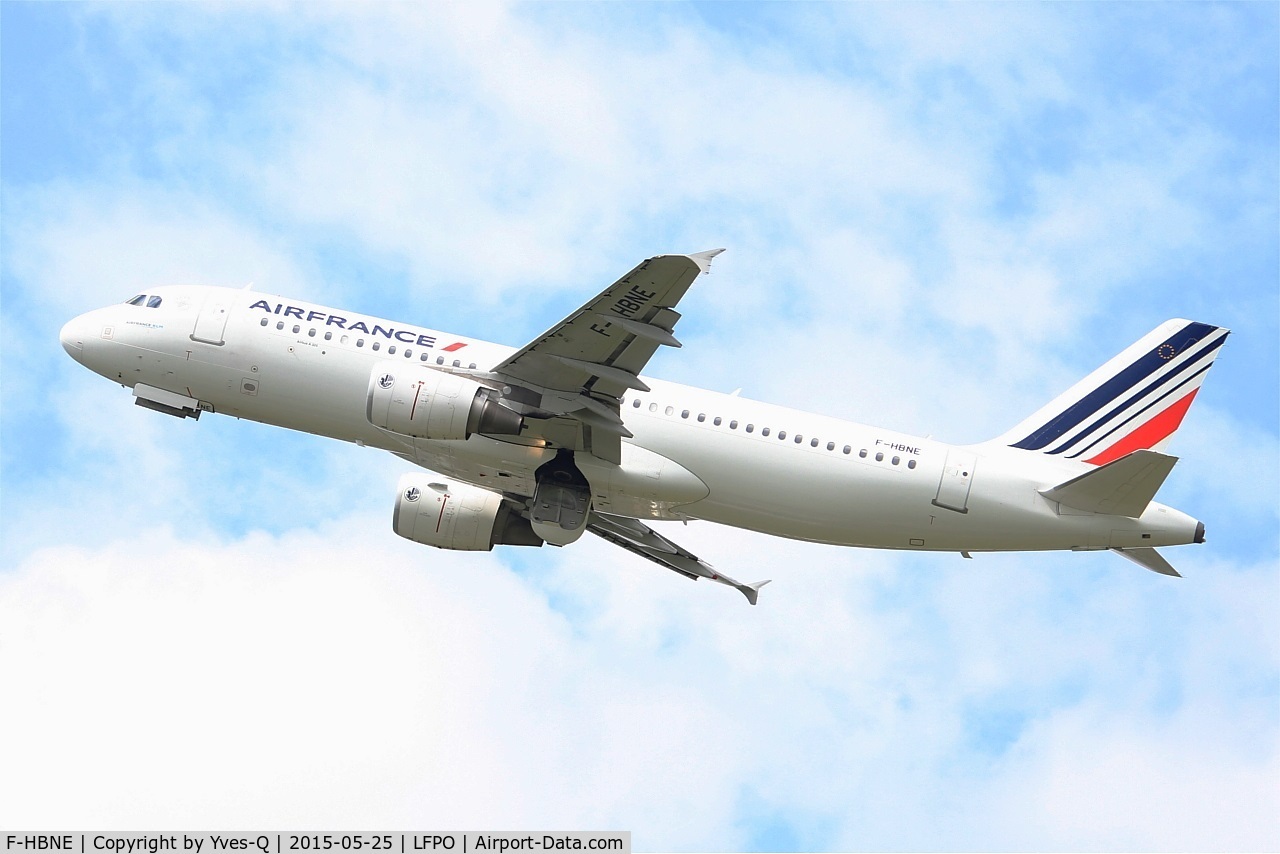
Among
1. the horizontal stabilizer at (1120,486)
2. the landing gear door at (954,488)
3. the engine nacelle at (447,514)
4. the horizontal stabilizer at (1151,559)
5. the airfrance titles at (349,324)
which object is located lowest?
the horizontal stabilizer at (1151,559)

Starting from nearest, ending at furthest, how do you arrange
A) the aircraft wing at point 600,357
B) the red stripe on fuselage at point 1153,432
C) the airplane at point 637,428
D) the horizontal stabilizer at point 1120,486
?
the aircraft wing at point 600,357 < the horizontal stabilizer at point 1120,486 < the airplane at point 637,428 < the red stripe on fuselage at point 1153,432

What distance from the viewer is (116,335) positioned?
39938 millimetres

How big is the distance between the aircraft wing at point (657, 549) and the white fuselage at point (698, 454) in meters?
4.39

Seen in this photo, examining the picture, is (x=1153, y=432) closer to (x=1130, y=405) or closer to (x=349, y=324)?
(x=1130, y=405)

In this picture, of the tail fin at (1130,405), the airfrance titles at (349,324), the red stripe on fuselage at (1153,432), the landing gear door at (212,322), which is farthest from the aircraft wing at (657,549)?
the landing gear door at (212,322)

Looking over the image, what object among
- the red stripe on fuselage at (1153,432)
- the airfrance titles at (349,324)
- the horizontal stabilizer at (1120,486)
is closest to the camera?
the horizontal stabilizer at (1120,486)

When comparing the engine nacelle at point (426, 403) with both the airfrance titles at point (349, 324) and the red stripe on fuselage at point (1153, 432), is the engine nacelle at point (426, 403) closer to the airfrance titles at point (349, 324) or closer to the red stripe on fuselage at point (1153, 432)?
the airfrance titles at point (349, 324)

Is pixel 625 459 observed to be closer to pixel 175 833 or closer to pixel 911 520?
pixel 911 520

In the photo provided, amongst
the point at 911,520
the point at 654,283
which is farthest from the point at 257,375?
the point at 911,520

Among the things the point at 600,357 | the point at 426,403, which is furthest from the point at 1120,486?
the point at 426,403

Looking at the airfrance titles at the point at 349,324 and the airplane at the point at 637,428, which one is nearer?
the airplane at the point at 637,428

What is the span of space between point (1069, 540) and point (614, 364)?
1213 centimetres

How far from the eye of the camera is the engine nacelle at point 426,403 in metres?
35.5

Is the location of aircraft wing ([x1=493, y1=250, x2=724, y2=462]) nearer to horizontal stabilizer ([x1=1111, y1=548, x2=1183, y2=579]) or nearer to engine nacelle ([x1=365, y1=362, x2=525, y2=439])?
engine nacelle ([x1=365, y1=362, x2=525, y2=439])
